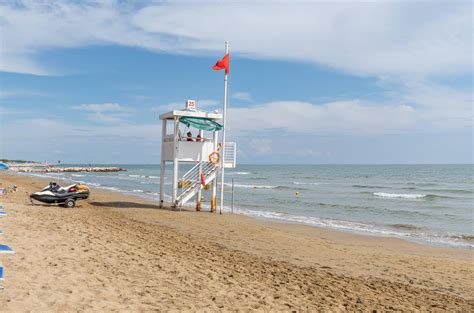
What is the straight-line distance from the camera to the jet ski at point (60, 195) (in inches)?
750

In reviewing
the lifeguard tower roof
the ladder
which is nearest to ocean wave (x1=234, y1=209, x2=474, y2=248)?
the ladder

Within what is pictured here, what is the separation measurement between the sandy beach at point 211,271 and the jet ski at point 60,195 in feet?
14.2

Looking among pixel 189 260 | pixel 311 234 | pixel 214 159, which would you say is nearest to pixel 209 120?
pixel 214 159

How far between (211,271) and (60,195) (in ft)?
41.9

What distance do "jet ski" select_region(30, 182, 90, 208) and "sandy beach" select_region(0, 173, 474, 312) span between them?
14.2ft

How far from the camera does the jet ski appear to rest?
1905 centimetres

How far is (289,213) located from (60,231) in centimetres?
1491

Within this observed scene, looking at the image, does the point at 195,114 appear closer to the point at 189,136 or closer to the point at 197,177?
the point at 189,136

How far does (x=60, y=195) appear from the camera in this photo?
19.3 m

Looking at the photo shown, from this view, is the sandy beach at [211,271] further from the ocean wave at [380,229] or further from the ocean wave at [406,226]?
the ocean wave at [406,226]

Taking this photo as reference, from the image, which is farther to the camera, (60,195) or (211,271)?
(60,195)

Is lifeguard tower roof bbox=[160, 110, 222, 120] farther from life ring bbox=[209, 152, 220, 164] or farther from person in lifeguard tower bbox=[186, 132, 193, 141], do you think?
life ring bbox=[209, 152, 220, 164]

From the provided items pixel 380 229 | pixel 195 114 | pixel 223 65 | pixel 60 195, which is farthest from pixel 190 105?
pixel 380 229

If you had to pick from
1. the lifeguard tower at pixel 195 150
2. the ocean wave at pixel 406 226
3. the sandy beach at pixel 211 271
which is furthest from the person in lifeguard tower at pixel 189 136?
the ocean wave at pixel 406 226
